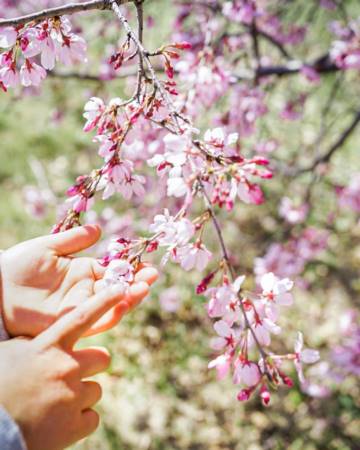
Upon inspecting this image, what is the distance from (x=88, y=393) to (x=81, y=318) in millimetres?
161

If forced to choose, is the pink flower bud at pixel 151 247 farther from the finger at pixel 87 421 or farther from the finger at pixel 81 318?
the finger at pixel 87 421

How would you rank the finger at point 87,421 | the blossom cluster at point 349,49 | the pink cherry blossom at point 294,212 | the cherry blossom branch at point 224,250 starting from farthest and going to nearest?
1. the pink cherry blossom at point 294,212
2. the blossom cluster at point 349,49
3. the finger at point 87,421
4. the cherry blossom branch at point 224,250

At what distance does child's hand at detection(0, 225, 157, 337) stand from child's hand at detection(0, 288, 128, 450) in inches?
2.5

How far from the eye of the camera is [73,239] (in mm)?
980

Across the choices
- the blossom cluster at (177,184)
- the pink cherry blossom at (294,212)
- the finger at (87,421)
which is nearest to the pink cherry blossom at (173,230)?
the blossom cluster at (177,184)

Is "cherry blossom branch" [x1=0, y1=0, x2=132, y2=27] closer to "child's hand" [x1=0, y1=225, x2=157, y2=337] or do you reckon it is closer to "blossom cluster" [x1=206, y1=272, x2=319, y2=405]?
"child's hand" [x1=0, y1=225, x2=157, y2=337]

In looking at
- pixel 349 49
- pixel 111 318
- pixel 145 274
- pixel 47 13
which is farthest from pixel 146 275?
pixel 349 49

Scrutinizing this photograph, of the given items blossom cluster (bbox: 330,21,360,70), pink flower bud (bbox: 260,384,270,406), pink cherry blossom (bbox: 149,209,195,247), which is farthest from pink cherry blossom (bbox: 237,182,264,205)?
blossom cluster (bbox: 330,21,360,70)

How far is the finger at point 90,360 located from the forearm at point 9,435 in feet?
0.46

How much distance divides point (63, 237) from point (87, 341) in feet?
5.27

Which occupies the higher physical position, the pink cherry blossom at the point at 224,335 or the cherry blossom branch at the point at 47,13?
the cherry blossom branch at the point at 47,13

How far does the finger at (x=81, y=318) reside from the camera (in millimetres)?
872

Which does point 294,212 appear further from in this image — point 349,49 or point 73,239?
point 73,239

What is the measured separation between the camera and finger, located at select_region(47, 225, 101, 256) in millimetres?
979
